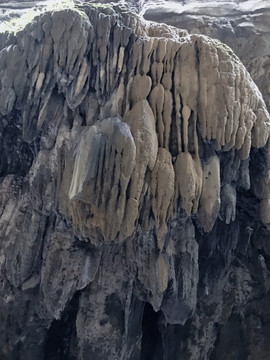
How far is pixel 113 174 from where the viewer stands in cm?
349

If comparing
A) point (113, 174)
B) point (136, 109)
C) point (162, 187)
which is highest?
point (136, 109)

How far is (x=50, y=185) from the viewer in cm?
410

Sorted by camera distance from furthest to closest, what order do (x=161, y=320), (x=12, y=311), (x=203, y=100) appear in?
(x=161, y=320), (x=12, y=311), (x=203, y=100)

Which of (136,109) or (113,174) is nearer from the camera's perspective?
(113,174)

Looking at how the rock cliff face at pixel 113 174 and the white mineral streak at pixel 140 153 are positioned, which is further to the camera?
the rock cliff face at pixel 113 174

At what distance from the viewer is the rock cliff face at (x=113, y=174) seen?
3588 mm

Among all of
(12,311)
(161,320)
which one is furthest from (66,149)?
(161,320)

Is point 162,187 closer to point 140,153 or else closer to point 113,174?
point 140,153

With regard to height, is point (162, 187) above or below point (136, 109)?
below

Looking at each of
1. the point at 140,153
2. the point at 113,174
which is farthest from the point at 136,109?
the point at 113,174

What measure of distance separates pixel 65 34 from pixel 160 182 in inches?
74.9

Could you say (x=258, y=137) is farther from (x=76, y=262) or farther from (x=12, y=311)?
(x=12, y=311)

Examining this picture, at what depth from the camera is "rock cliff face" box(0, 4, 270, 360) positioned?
359 centimetres

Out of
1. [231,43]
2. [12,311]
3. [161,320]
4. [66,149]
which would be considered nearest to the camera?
[66,149]
